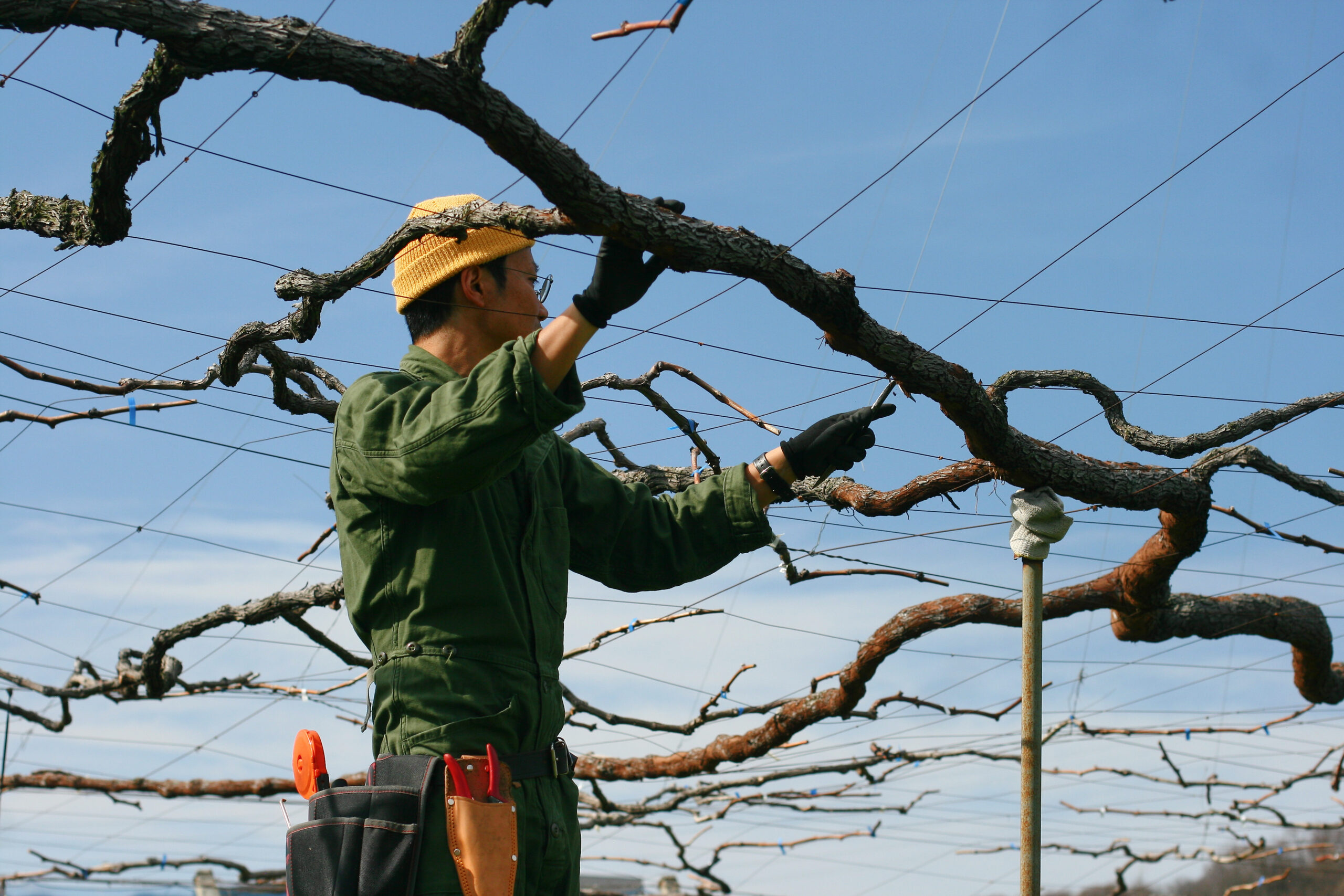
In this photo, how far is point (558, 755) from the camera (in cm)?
209

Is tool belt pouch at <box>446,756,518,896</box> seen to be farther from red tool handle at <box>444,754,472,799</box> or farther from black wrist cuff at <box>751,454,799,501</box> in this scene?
black wrist cuff at <box>751,454,799,501</box>

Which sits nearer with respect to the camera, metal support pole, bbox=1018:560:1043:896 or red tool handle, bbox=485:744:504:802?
red tool handle, bbox=485:744:504:802

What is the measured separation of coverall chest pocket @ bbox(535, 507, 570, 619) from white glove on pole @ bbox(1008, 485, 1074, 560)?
145 centimetres

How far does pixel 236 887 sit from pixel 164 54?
17.5 feet

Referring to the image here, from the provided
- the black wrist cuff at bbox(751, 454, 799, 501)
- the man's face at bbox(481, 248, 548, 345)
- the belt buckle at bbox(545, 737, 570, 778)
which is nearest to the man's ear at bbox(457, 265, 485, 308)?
the man's face at bbox(481, 248, 548, 345)

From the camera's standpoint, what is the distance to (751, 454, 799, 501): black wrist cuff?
2.47m

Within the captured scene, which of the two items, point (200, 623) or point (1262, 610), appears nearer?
point (200, 623)

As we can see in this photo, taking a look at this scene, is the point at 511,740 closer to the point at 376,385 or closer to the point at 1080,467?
the point at 376,385

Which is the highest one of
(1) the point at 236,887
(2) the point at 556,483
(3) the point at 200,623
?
(3) the point at 200,623

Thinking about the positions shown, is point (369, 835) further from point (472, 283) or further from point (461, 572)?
point (472, 283)

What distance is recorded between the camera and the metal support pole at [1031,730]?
3.04 m

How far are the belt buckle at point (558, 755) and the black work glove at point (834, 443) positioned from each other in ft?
2.44

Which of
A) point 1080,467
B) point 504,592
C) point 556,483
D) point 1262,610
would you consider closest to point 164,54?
point 556,483

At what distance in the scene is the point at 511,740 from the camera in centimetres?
198
